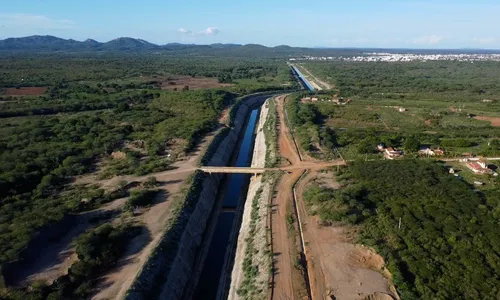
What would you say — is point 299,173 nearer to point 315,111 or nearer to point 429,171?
point 429,171

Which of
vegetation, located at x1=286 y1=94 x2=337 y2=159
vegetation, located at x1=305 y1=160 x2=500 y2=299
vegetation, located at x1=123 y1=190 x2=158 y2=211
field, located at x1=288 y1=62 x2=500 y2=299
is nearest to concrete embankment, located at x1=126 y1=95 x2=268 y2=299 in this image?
vegetation, located at x1=123 y1=190 x2=158 y2=211

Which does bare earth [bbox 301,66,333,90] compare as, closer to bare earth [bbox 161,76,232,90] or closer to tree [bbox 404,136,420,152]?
bare earth [bbox 161,76,232,90]

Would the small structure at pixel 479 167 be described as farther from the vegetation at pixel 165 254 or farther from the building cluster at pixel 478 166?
the vegetation at pixel 165 254

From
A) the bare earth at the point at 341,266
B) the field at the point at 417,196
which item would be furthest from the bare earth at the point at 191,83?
the bare earth at the point at 341,266

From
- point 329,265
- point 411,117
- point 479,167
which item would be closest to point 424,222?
point 329,265

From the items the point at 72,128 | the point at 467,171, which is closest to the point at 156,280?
the point at 467,171

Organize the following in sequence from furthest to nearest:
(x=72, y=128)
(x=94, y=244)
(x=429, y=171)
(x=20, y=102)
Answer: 1. (x=20, y=102)
2. (x=72, y=128)
3. (x=429, y=171)
4. (x=94, y=244)
